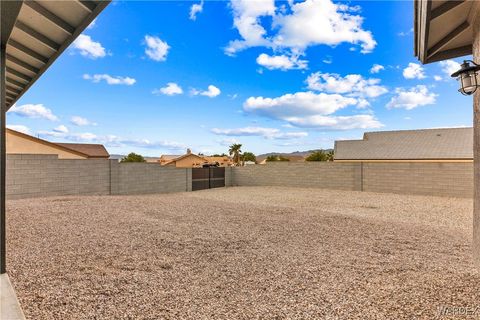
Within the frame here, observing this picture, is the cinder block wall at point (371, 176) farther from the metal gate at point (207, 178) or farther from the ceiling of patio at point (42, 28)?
the ceiling of patio at point (42, 28)

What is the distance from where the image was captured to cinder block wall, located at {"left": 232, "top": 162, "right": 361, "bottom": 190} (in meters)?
15.7

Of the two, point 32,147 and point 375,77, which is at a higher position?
point 375,77

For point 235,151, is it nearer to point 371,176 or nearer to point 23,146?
point 23,146

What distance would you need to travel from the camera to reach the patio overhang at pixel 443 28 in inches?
129

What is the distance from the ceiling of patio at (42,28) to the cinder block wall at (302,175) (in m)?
14.8

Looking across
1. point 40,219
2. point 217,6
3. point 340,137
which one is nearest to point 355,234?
point 40,219

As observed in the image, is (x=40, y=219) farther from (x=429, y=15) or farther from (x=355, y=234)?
(x=429, y=15)

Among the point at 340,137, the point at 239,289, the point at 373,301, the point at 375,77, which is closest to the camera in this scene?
the point at 373,301

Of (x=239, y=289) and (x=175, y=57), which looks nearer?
(x=239, y=289)

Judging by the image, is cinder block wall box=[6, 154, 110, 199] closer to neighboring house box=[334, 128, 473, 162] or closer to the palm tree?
neighboring house box=[334, 128, 473, 162]

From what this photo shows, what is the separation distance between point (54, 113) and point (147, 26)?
13548mm

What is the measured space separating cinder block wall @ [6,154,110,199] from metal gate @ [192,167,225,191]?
5568 millimetres

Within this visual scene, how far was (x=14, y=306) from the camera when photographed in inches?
92.9

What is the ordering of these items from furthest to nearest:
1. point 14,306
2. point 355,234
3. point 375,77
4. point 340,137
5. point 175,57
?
point 340,137 < point 375,77 < point 175,57 < point 355,234 < point 14,306
